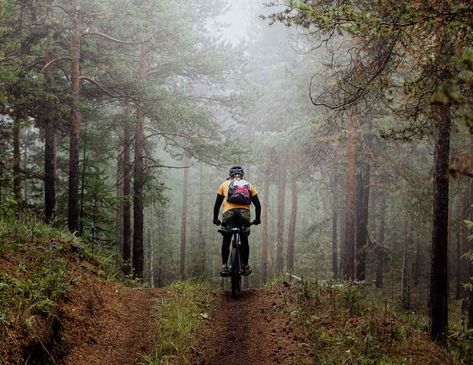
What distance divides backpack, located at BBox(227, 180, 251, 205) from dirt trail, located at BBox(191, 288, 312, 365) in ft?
7.04

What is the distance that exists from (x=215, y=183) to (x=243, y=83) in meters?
20.2

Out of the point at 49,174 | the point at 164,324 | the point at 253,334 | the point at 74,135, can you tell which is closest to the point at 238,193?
the point at 253,334

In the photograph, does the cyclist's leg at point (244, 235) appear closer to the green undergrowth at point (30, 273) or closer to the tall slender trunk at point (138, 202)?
the green undergrowth at point (30, 273)

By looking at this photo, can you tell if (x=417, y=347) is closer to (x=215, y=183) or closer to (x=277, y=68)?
(x=277, y=68)

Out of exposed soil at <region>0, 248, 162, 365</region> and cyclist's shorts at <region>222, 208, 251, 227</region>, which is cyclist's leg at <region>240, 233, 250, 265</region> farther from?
exposed soil at <region>0, 248, 162, 365</region>

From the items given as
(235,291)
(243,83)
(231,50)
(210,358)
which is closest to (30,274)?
(210,358)

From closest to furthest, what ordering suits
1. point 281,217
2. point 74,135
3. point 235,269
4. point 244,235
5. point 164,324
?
point 164,324 → point 235,269 → point 244,235 → point 74,135 → point 281,217

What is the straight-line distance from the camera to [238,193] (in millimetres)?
9227

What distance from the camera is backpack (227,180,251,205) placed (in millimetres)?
9219

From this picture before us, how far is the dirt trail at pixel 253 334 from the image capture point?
5.95m

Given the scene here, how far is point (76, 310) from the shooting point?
20.8ft

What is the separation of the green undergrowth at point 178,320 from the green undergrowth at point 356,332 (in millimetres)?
1860

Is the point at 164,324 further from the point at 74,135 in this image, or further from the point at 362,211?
the point at 362,211

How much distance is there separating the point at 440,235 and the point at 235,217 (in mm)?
4262
